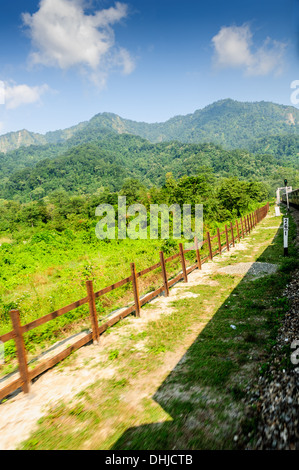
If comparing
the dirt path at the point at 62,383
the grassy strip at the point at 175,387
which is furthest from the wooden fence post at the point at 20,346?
the grassy strip at the point at 175,387

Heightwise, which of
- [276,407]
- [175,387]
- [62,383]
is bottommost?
[62,383]

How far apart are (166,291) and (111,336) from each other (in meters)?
2.89

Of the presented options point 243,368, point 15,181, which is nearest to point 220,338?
point 243,368

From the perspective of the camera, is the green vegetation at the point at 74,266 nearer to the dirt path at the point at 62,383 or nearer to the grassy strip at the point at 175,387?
the dirt path at the point at 62,383

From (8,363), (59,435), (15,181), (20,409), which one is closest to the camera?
(59,435)

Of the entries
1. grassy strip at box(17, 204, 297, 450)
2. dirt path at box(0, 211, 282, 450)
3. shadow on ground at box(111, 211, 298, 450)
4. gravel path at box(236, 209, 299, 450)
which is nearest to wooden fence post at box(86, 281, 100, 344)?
dirt path at box(0, 211, 282, 450)

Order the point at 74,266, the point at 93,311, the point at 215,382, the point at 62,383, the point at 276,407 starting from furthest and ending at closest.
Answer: the point at 74,266 → the point at 93,311 → the point at 62,383 → the point at 215,382 → the point at 276,407

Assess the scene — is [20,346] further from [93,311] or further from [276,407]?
[276,407]

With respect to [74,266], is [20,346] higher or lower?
higher

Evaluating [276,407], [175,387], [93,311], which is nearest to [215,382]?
[175,387]

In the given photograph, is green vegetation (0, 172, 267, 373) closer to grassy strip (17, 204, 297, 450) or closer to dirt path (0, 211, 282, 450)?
dirt path (0, 211, 282, 450)
